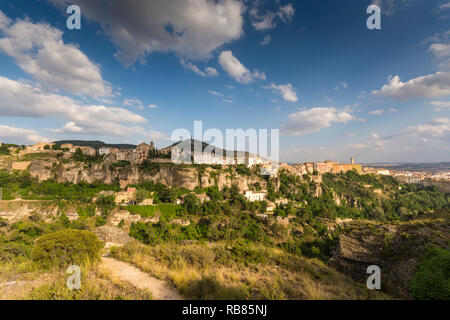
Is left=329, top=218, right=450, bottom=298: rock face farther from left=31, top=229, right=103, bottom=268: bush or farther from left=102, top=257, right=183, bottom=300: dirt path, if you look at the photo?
left=31, top=229, right=103, bottom=268: bush

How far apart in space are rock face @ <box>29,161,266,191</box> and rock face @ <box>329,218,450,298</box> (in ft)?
102

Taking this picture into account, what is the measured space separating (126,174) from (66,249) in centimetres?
3569

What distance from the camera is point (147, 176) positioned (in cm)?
3709

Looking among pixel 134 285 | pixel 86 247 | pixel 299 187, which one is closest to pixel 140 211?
pixel 86 247

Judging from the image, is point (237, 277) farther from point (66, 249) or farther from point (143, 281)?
point (66, 249)

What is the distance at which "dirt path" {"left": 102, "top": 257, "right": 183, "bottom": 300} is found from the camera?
2.80m

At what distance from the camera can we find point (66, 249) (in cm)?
466

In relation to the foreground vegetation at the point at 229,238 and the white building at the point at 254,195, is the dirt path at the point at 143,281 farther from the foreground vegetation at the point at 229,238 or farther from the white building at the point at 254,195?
the white building at the point at 254,195

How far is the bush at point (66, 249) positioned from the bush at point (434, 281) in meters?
6.64

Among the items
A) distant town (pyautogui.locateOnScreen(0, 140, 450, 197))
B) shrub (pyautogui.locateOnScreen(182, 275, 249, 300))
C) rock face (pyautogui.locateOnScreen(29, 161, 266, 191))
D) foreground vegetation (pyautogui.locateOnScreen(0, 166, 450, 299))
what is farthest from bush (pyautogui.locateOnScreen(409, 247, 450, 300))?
distant town (pyautogui.locateOnScreen(0, 140, 450, 197))

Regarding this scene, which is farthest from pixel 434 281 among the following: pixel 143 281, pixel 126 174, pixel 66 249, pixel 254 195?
pixel 126 174

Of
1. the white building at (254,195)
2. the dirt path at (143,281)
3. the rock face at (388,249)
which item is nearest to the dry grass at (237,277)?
the dirt path at (143,281)

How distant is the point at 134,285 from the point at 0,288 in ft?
7.45
